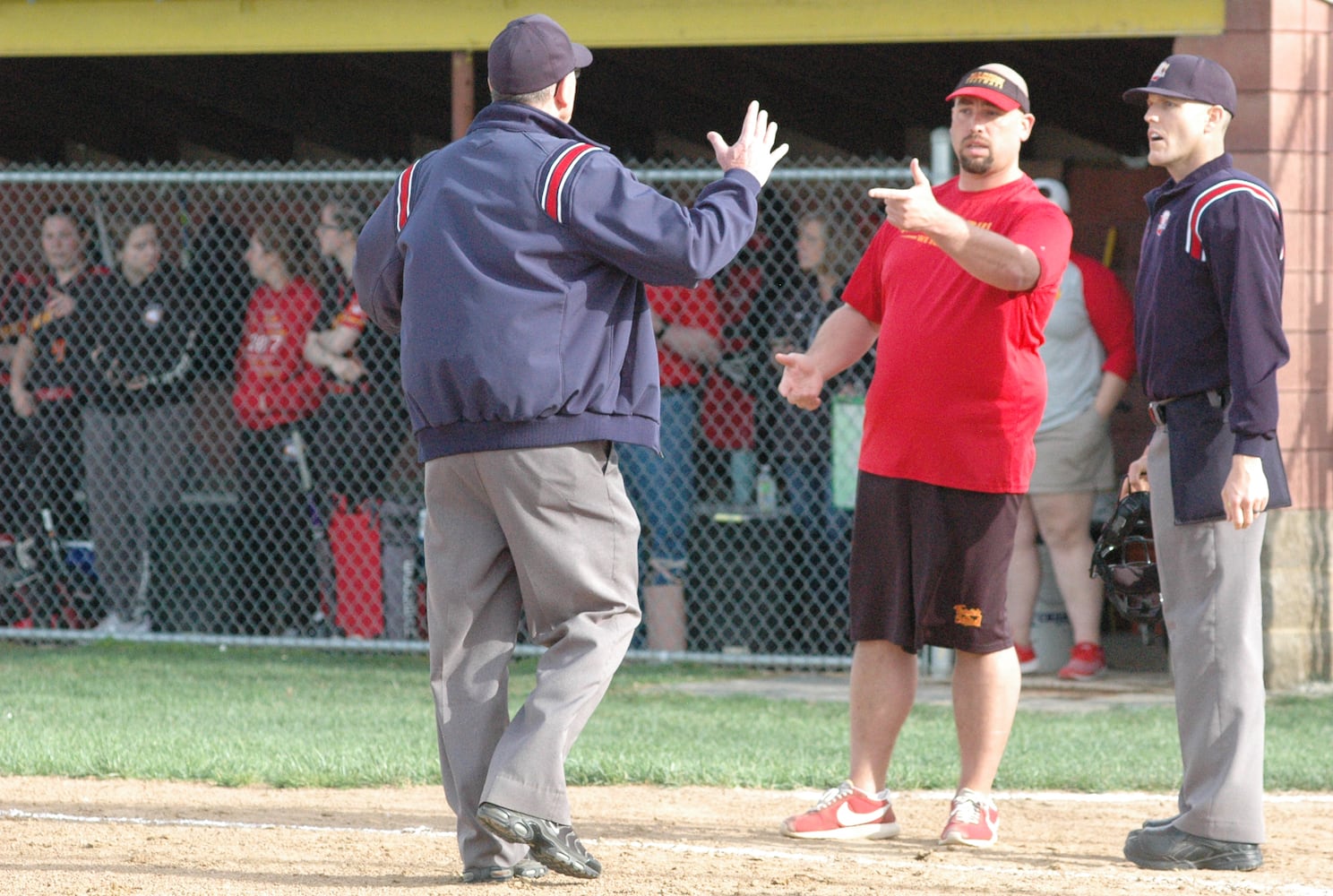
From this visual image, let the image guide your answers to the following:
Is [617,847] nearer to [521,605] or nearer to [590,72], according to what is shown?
[521,605]

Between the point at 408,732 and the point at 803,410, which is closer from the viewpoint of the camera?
the point at 408,732

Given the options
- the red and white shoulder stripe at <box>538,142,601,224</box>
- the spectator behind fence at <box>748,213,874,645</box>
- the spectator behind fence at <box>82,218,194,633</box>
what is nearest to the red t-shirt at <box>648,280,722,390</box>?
the spectator behind fence at <box>748,213,874,645</box>

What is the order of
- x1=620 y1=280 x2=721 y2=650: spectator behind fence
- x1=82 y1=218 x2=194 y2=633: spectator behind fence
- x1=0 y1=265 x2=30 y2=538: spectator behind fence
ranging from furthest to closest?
x1=0 y1=265 x2=30 y2=538: spectator behind fence < x1=82 y1=218 x2=194 y2=633: spectator behind fence < x1=620 y1=280 x2=721 y2=650: spectator behind fence

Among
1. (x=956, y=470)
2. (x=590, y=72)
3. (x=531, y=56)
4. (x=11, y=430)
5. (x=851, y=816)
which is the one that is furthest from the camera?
(x=590, y=72)

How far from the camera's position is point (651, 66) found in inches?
446

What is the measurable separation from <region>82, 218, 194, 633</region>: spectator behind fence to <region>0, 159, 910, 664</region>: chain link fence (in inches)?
0.5

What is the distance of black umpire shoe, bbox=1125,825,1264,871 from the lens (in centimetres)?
452

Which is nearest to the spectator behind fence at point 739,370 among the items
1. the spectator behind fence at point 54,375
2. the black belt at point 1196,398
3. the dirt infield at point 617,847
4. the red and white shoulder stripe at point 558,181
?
the spectator behind fence at point 54,375

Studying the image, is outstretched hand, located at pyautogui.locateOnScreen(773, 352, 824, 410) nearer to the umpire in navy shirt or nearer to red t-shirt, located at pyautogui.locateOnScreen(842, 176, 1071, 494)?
red t-shirt, located at pyautogui.locateOnScreen(842, 176, 1071, 494)

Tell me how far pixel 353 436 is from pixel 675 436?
1719mm

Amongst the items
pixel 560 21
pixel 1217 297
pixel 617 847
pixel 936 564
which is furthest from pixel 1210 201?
pixel 560 21

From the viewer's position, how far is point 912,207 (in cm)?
430

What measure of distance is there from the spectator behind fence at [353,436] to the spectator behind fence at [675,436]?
52.8 inches

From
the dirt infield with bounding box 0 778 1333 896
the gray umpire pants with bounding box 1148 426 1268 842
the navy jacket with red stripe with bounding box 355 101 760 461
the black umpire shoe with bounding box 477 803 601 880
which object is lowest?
the dirt infield with bounding box 0 778 1333 896
